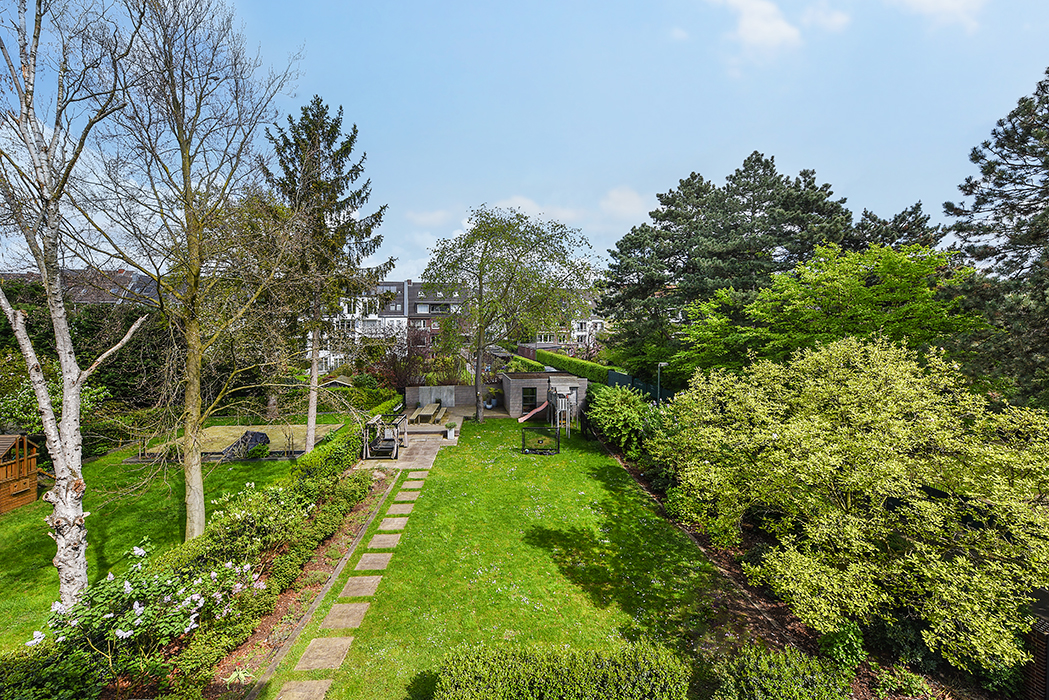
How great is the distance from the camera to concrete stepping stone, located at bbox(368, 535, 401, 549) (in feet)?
30.6

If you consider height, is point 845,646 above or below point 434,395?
below

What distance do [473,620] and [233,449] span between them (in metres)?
13.8

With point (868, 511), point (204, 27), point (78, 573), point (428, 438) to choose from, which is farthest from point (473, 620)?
point (428, 438)

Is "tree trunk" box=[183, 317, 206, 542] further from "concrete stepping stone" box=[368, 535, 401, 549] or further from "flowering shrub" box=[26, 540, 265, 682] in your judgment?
"concrete stepping stone" box=[368, 535, 401, 549]

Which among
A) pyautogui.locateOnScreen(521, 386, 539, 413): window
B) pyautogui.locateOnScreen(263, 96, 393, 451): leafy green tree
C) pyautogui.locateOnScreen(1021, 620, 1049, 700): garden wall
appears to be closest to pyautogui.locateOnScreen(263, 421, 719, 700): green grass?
pyautogui.locateOnScreen(1021, 620, 1049, 700): garden wall

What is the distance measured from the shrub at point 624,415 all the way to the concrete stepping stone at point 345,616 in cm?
1045

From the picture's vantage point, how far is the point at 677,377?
23203 millimetres

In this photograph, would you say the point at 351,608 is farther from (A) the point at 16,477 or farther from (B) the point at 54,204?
(A) the point at 16,477

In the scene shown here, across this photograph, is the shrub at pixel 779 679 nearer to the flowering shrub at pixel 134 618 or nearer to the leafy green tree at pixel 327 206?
the flowering shrub at pixel 134 618

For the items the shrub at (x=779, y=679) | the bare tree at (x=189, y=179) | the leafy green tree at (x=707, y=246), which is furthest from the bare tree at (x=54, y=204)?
the leafy green tree at (x=707, y=246)

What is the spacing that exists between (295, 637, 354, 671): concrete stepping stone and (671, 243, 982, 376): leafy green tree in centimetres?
1416

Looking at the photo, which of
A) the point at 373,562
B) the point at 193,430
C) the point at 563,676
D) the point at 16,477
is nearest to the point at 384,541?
the point at 373,562

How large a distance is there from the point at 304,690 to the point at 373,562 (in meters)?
3.31

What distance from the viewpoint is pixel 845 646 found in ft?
19.4
